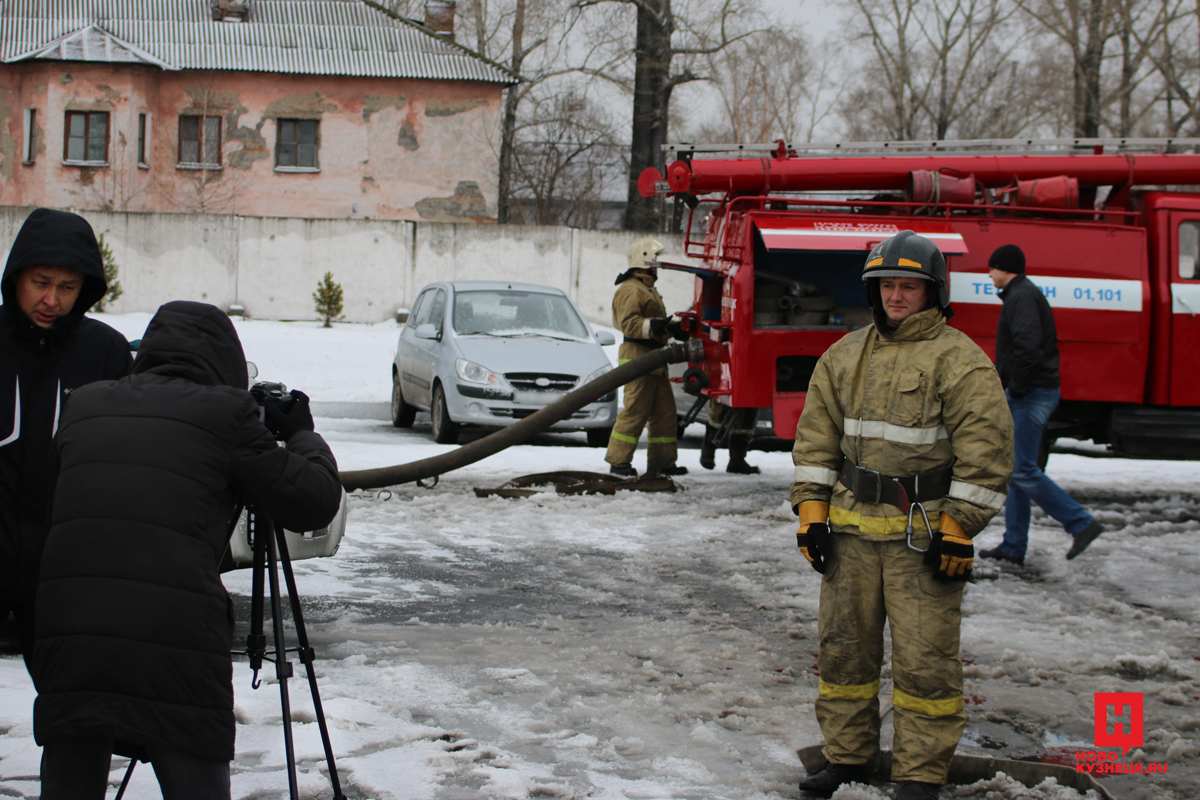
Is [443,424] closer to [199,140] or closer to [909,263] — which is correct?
[909,263]

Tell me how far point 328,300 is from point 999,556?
19.0m

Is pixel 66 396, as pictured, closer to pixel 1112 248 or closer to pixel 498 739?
pixel 498 739

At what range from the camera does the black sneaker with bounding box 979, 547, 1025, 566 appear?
6906 mm

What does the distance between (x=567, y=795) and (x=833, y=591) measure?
106cm

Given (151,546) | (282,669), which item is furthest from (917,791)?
(151,546)

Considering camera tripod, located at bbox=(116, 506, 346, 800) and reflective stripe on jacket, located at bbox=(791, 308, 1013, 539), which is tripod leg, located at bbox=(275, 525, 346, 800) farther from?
reflective stripe on jacket, located at bbox=(791, 308, 1013, 539)

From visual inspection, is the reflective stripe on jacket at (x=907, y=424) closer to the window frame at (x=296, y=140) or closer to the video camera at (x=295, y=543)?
the video camera at (x=295, y=543)

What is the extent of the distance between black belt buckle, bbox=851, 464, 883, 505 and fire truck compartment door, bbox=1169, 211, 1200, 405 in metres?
5.72

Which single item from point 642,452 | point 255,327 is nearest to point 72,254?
point 642,452

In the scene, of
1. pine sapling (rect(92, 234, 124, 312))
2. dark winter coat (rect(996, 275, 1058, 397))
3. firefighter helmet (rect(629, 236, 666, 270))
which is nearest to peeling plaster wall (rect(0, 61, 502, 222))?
pine sapling (rect(92, 234, 124, 312))

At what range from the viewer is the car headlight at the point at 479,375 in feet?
35.8

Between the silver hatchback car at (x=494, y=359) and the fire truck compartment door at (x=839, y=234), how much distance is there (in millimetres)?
3354

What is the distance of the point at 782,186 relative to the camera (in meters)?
8.57
